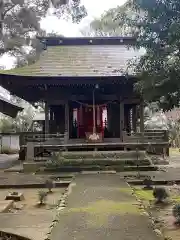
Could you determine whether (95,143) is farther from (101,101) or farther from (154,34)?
(154,34)

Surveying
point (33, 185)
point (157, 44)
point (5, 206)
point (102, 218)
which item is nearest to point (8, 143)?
point (33, 185)

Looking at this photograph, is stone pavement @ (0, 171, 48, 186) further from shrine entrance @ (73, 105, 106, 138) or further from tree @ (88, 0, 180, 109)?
tree @ (88, 0, 180, 109)

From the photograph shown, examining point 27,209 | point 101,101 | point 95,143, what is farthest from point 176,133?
point 27,209

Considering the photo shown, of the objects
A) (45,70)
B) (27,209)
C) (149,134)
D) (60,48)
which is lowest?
(27,209)

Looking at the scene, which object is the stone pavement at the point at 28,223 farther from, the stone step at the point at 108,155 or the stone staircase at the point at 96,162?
the stone step at the point at 108,155

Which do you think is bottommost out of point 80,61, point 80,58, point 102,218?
point 102,218

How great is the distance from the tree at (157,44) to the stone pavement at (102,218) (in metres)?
2.16

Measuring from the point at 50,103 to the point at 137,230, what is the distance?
51.4ft

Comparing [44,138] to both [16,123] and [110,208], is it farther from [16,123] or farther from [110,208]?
[16,123]

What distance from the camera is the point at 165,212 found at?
8.13 meters

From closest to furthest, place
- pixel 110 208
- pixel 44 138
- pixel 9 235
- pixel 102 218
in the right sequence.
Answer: pixel 9 235 → pixel 102 218 → pixel 110 208 → pixel 44 138

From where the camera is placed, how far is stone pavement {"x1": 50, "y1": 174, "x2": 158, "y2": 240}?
5793mm

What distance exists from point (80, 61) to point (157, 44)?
631 inches

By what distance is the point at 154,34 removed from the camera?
6.52 metres
